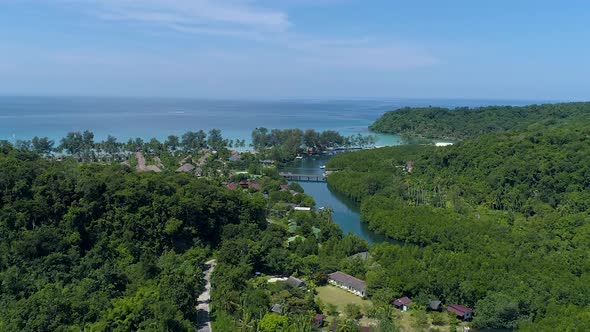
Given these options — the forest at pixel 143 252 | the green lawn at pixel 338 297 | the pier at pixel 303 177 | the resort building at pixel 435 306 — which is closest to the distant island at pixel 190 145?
the pier at pixel 303 177

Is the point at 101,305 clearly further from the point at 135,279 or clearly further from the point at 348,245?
the point at 348,245

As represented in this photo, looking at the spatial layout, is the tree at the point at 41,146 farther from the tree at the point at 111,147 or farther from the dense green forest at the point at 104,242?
the dense green forest at the point at 104,242

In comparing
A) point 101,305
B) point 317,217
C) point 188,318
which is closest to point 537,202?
point 317,217

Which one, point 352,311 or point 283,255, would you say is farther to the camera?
point 283,255

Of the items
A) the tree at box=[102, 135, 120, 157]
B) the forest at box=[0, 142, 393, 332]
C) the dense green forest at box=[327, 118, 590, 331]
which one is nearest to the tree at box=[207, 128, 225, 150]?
the tree at box=[102, 135, 120, 157]

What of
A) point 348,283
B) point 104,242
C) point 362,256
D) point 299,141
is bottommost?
point 348,283

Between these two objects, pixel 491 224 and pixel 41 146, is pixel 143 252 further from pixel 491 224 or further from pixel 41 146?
pixel 41 146

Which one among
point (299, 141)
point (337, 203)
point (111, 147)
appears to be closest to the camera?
point (337, 203)

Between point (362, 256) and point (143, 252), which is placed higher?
point (143, 252)

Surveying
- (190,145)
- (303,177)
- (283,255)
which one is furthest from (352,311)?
→ (190,145)
